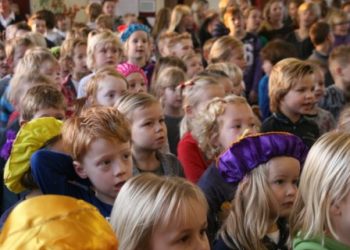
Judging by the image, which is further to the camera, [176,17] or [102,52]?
[176,17]

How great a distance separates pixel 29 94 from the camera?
3805 mm

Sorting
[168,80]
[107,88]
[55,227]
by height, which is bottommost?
[168,80]

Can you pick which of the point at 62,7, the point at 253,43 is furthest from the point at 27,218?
the point at 62,7

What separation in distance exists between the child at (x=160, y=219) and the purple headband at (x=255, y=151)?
681mm

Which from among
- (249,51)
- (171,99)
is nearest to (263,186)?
(171,99)

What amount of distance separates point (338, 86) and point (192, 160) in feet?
7.16

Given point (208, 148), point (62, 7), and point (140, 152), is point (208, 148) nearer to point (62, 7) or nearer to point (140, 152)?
point (140, 152)

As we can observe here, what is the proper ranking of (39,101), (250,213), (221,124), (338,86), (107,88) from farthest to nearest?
(338,86) < (107,88) < (39,101) < (221,124) < (250,213)

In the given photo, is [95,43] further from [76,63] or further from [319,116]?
[319,116]

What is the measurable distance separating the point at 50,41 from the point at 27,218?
757 cm

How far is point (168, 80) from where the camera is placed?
16.6 feet

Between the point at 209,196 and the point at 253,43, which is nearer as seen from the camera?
the point at 209,196

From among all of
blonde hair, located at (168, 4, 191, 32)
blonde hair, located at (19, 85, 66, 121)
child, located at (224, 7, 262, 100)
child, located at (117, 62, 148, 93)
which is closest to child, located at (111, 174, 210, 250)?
blonde hair, located at (19, 85, 66, 121)

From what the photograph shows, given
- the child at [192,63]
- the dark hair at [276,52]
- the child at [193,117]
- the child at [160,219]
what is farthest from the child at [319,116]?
the child at [160,219]
